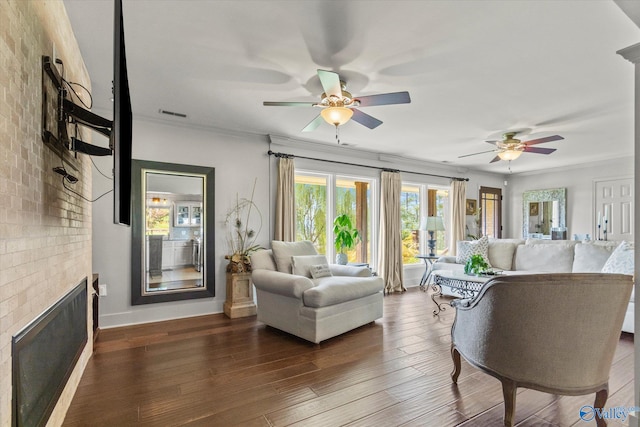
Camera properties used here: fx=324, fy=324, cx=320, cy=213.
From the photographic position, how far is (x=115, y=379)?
245cm

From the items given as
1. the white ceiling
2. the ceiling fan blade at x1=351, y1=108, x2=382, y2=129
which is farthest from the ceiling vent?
the ceiling fan blade at x1=351, y1=108, x2=382, y2=129

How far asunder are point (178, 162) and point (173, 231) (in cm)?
88

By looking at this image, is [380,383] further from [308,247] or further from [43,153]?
[43,153]

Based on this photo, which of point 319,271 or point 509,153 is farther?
point 509,153

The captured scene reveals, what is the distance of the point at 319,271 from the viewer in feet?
12.9

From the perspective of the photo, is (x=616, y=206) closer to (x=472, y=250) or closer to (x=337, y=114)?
(x=472, y=250)

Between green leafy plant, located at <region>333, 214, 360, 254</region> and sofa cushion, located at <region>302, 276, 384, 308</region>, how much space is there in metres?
1.47

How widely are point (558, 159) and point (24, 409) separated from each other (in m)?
7.88

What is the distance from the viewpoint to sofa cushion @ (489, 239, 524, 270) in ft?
17.7

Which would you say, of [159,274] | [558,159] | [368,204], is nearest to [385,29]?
[159,274]

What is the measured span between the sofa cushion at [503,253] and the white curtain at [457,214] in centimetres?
129

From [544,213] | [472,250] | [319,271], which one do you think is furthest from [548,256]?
[319,271]

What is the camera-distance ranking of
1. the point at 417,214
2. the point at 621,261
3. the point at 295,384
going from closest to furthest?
the point at 295,384 < the point at 621,261 < the point at 417,214

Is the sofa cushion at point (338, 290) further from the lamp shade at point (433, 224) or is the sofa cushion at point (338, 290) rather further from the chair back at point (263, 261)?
the lamp shade at point (433, 224)
